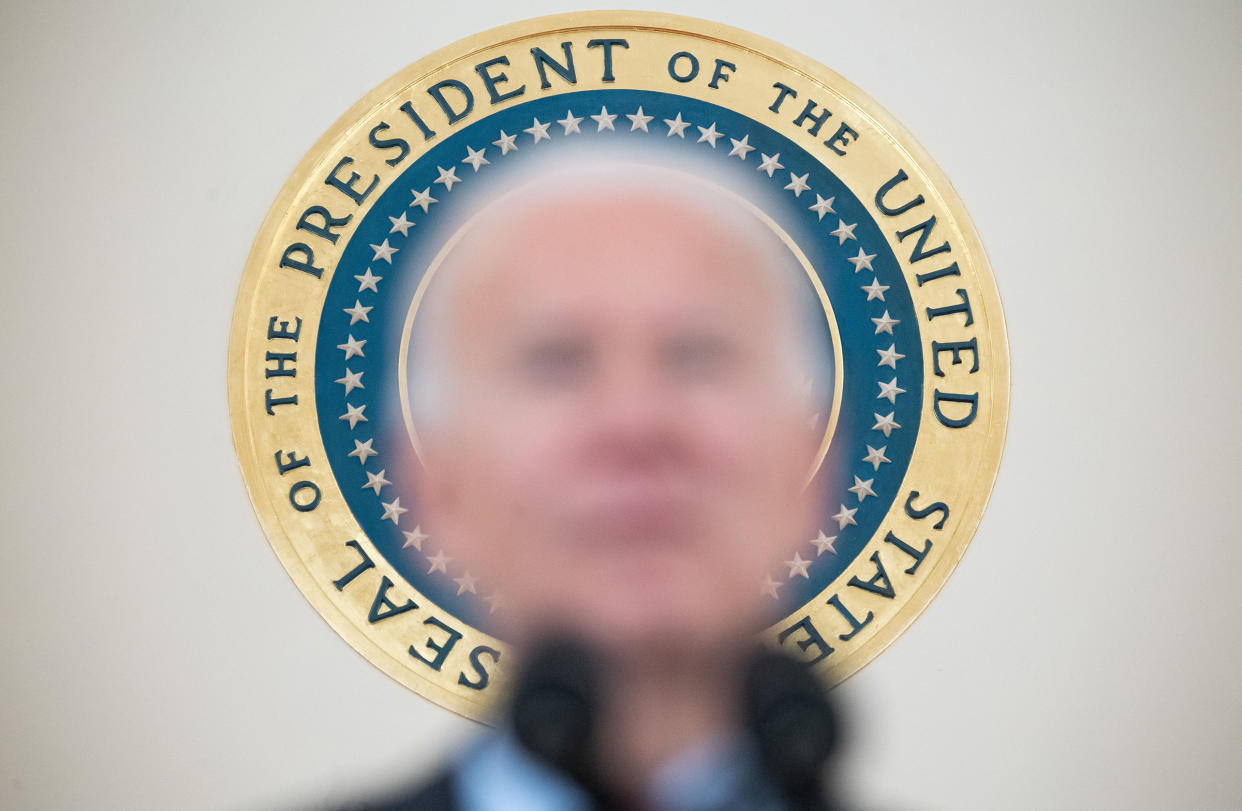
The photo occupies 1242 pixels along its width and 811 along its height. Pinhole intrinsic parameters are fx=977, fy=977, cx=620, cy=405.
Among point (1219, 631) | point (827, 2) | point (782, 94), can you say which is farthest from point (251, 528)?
point (1219, 631)

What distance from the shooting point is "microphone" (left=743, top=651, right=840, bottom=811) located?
3.57ft

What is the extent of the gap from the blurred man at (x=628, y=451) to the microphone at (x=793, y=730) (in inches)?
3.9

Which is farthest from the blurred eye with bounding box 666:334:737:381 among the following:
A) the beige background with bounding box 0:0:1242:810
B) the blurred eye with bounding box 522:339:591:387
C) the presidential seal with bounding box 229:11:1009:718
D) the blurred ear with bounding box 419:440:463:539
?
the beige background with bounding box 0:0:1242:810

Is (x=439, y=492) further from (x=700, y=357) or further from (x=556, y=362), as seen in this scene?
(x=700, y=357)

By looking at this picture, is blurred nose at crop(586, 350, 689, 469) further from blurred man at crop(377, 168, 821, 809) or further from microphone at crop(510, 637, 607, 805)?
microphone at crop(510, 637, 607, 805)

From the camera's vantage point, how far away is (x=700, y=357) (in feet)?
5.17

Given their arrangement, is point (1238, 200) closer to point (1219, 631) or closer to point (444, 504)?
point (1219, 631)

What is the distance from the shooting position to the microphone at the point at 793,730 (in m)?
1.09

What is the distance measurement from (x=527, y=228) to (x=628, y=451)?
0.52 metres

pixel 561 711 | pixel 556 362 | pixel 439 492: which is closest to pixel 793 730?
pixel 561 711

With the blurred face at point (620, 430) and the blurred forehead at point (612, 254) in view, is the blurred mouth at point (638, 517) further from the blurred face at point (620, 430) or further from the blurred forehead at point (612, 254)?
the blurred forehead at point (612, 254)

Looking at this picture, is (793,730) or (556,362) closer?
(793,730)

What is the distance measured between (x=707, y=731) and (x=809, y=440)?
1.97ft

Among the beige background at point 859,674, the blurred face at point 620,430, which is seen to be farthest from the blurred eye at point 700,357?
the beige background at point 859,674
